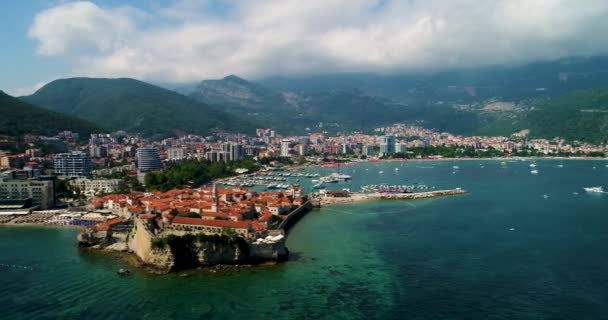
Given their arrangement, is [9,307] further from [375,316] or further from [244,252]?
[375,316]

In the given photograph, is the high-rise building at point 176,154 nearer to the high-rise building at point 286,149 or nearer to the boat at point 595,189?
the high-rise building at point 286,149

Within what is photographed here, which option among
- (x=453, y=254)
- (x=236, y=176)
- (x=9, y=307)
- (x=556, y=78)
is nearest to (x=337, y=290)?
(x=453, y=254)

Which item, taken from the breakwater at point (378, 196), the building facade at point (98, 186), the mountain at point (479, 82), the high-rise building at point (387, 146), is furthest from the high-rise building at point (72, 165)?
the mountain at point (479, 82)

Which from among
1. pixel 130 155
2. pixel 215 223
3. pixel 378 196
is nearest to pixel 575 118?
pixel 378 196

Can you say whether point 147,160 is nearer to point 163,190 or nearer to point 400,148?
point 163,190

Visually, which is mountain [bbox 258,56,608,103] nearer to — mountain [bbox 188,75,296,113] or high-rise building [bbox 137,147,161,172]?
mountain [bbox 188,75,296,113]
